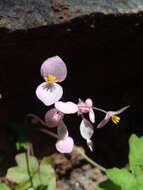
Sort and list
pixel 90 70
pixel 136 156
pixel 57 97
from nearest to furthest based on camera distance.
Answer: pixel 57 97 → pixel 136 156 → pixel 90 70

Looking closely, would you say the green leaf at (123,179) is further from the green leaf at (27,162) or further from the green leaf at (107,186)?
the green leaf at (27,162)

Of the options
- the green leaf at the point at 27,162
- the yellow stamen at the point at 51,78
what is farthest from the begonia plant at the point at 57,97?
the green leaf at the point at 27,162

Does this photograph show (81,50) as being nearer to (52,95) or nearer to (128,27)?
(128,27)

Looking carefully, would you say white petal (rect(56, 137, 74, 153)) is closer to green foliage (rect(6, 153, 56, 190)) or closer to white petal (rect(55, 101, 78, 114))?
white petal (rect(55, 101, 78, 114))

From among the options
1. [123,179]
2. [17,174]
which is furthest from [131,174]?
[17,174]

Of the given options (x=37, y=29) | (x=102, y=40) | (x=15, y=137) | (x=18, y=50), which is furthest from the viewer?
(x=15, y=137)

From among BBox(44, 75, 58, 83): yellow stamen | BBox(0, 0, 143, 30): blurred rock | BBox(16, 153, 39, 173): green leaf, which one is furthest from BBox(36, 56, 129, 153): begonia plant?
BBox(16, 153, 39, 173): green leaf

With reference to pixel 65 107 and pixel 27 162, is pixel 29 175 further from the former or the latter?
pixel 65 107

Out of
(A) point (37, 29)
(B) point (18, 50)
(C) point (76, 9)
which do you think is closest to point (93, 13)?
(C) point (76, 9)
